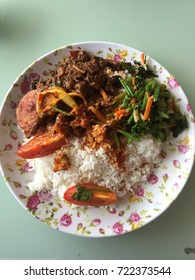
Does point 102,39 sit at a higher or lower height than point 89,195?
higher

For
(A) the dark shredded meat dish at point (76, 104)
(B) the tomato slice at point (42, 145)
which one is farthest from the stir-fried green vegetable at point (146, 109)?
(B) the tomato slice at point (42, 145)

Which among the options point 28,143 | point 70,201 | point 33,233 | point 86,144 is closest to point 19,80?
point 28,143

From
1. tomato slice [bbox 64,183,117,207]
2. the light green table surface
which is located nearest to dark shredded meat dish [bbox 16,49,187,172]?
tomato slice [bbox 64,183,117,207]

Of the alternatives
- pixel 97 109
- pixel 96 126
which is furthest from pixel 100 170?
pixel 97 109

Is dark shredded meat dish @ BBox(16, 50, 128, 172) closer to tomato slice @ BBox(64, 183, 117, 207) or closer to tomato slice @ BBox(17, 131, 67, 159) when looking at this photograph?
tomato slice @ BBox(17, 131, 67, 159)

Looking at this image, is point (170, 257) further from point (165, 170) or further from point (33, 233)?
point (33, 233)

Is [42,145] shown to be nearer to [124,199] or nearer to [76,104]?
[76,104]
